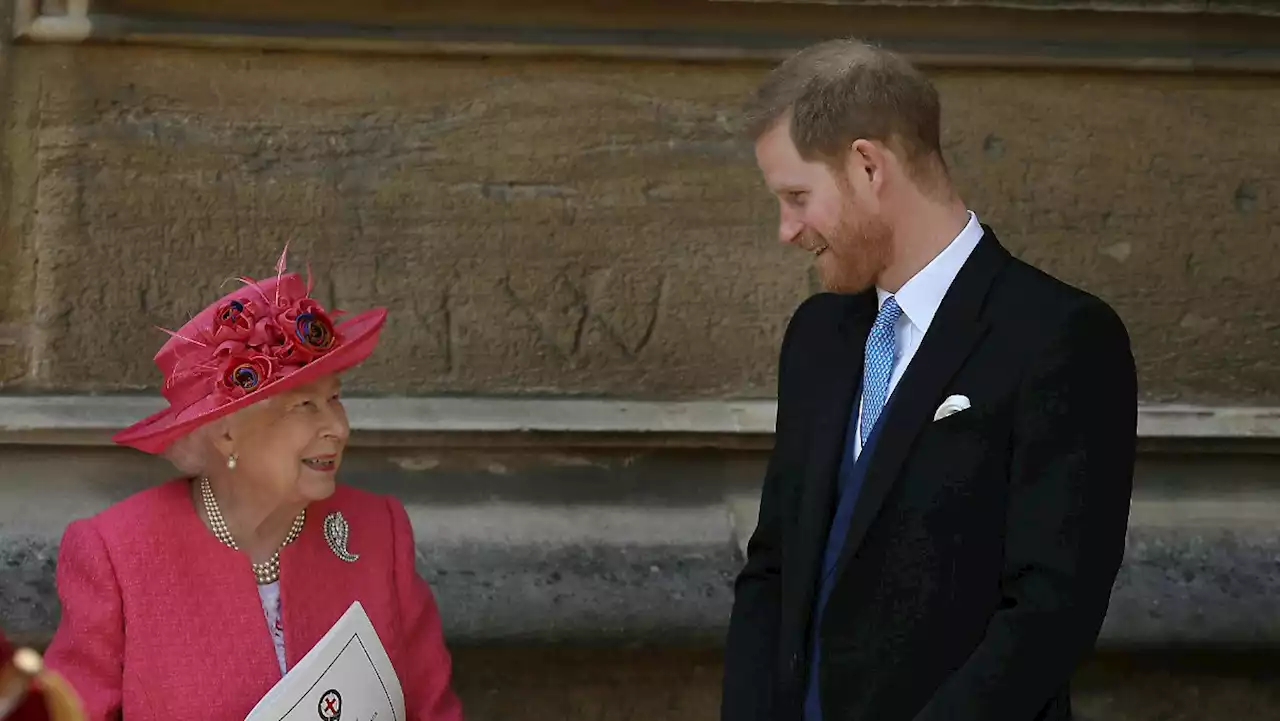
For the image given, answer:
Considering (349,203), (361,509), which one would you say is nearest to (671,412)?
(349,203)

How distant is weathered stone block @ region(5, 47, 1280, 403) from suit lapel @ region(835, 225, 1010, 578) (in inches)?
55.5

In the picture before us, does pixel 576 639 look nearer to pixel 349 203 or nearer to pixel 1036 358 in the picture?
pixel 349 203

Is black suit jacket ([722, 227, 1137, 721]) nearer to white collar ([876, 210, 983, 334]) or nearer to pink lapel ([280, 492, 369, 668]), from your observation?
white collar ([876, 210, 983, 334])

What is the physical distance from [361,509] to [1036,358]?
1122 millimetres

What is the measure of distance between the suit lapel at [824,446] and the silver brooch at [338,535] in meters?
0.71

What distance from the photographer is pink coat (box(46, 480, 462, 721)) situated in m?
2.08

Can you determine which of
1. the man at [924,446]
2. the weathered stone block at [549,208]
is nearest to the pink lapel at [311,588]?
the man at [924,446]

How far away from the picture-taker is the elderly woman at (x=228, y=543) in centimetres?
208

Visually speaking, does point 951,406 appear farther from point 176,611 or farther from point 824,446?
point 176,611

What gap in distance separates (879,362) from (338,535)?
91 cm

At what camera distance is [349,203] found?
3205 millimetres

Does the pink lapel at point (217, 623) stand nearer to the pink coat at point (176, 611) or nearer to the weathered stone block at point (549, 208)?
the pink coat at point (176, 611)

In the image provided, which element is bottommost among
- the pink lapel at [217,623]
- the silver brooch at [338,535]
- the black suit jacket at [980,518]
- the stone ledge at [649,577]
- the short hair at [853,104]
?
the stone ledge at [649,577]

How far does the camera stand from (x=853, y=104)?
6.24 ft
